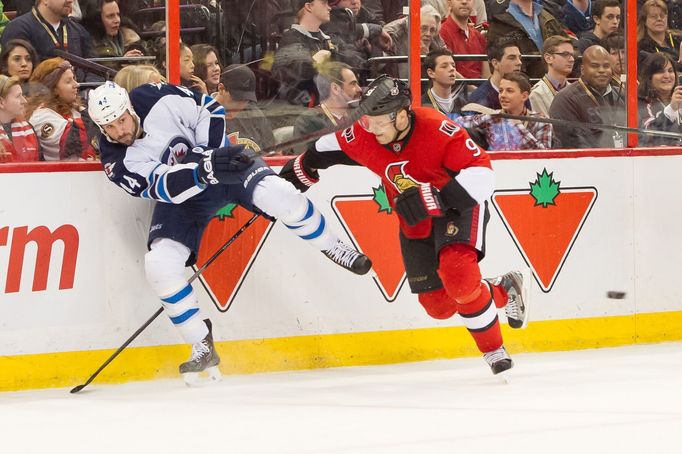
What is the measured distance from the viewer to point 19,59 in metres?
4.47

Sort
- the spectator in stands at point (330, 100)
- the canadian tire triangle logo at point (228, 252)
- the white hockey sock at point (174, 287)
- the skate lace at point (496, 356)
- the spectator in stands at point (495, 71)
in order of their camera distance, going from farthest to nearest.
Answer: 1. the spectator in stands at point (495, 71)
2. the spectator in stands at point (330, 100)
3. the canadian tire triangle logo at point (228, 252)
4. the skate lace at point (496, 356)
5. the white hockey sock at point (174, 287)

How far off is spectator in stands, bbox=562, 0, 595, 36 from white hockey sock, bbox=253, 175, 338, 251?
162 centimetres

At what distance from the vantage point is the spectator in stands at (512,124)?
538 centimetres

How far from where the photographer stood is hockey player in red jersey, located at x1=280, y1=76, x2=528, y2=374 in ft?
14.6

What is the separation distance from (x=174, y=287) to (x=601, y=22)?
2.38 m

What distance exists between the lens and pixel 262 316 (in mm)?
5012

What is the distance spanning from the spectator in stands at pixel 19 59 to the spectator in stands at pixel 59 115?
0.03 meters

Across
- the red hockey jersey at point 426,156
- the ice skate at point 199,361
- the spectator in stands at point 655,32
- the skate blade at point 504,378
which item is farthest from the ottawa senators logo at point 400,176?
the spectator in stands at point 655,32

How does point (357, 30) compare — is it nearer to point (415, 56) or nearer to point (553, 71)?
point (415, 56)

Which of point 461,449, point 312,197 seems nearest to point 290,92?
point 312,197

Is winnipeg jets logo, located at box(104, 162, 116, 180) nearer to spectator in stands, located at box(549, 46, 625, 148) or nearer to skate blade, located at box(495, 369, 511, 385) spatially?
skate blade, located at box(495, 369, 511, 385)

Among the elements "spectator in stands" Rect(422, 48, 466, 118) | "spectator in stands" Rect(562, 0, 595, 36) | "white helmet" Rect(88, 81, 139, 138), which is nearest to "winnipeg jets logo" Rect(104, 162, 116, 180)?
"white helmet" Rect(88, 81, 139, 138)

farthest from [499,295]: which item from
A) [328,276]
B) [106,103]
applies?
[106,103]

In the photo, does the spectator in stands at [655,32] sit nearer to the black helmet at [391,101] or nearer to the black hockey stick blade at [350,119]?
the black hockey stick blade at [350,119]
